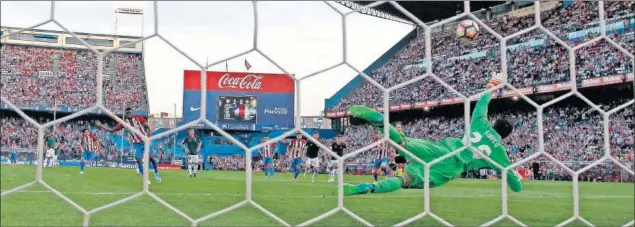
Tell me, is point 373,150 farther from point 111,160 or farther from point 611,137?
point 611,137

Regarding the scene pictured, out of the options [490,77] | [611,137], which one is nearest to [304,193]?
[490,77]

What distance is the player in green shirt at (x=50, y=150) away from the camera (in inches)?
46.1

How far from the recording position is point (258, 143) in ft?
4.25

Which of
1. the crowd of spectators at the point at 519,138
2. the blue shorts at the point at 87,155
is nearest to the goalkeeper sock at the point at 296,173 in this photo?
the crowd of spectators at the point at 519,138

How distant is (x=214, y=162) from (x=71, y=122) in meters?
0.44

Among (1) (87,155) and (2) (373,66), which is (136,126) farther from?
(2) (373,66)

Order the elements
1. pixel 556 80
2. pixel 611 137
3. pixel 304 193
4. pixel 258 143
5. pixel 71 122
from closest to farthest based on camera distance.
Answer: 1. pixel 71 122
2. pixel 258 143
3. pixel 611 137
4. pixel 556 80
5. pixel 304 193

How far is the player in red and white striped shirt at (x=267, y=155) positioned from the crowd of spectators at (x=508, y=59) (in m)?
0.18

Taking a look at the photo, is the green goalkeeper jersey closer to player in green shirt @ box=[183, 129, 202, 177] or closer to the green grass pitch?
the green grass pitch

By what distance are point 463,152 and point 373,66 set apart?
44 centimetres

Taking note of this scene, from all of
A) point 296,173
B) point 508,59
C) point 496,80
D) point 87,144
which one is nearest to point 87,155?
point 87,144

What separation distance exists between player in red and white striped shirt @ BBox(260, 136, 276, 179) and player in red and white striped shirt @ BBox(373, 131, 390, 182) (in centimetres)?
28

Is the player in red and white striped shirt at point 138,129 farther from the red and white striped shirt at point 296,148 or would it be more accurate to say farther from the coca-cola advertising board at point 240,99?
the red and white striped shirt at point 296,148

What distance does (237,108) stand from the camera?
3.98ft
